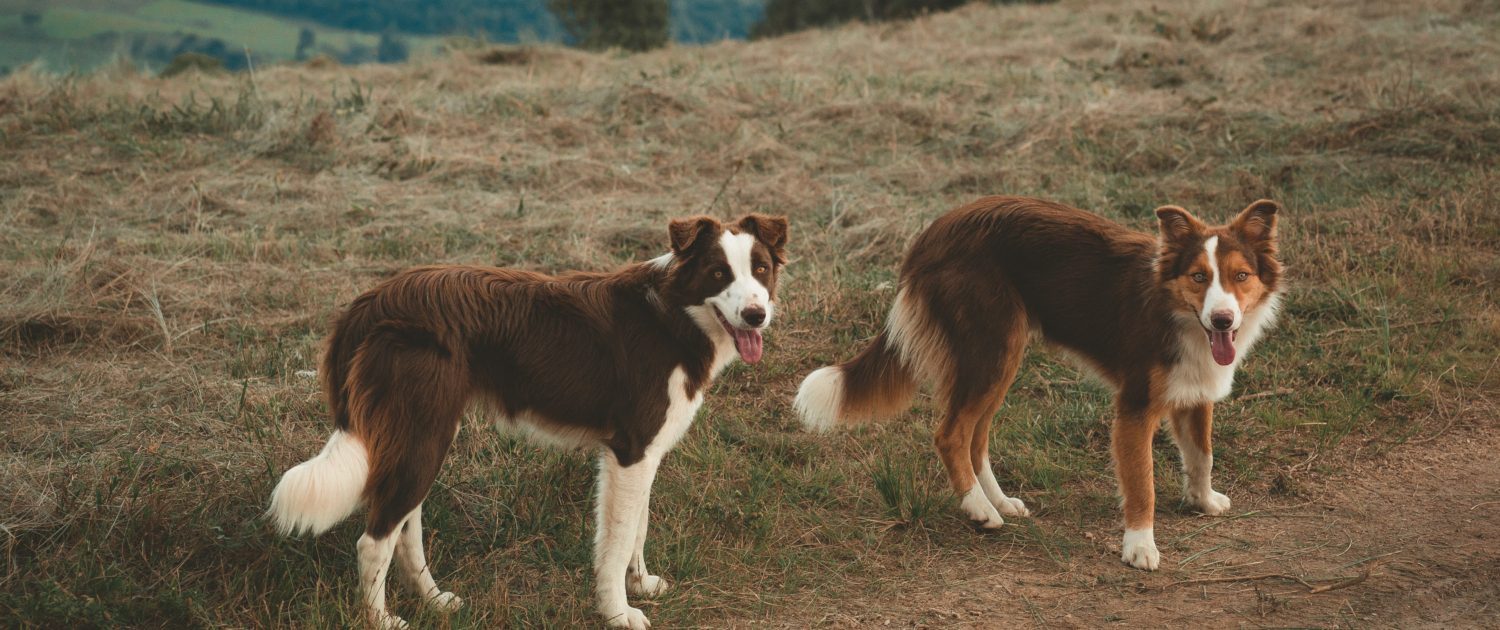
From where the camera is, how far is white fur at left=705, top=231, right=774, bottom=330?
4.07m

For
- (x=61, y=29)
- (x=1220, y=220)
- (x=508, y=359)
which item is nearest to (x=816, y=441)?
(x=508, y=359)

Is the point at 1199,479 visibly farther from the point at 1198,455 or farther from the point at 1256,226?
the point at 1256,226

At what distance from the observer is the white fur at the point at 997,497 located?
5359mm

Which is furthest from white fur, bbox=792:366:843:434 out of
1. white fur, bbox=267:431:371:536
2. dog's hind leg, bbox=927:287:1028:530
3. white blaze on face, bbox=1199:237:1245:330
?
white fur, bbox=267:431:371:536

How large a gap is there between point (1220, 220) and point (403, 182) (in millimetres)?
7084

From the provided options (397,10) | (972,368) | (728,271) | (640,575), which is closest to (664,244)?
→ (972,368)

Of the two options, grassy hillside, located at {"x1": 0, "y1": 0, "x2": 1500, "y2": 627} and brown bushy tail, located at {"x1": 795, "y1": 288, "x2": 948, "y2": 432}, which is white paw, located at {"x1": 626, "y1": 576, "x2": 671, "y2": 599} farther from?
brown bushy tail, located at {"x1": 795, "y1": 288, "x2": 948, "y2": 432}

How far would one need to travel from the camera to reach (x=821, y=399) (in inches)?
209

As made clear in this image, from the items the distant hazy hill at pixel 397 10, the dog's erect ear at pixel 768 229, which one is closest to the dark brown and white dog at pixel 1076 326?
the dog's erect ear at pixel 768 229

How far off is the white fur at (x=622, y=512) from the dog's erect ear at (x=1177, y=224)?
7.41ft

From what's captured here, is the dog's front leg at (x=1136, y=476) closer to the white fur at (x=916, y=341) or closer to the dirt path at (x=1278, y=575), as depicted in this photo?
the dirt path at (x=1278, y=575)

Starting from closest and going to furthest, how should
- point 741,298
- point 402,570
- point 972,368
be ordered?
point 741,298 < point 402,570 < point 972,368

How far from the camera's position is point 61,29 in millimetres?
41562

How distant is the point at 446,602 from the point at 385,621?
305 mm
